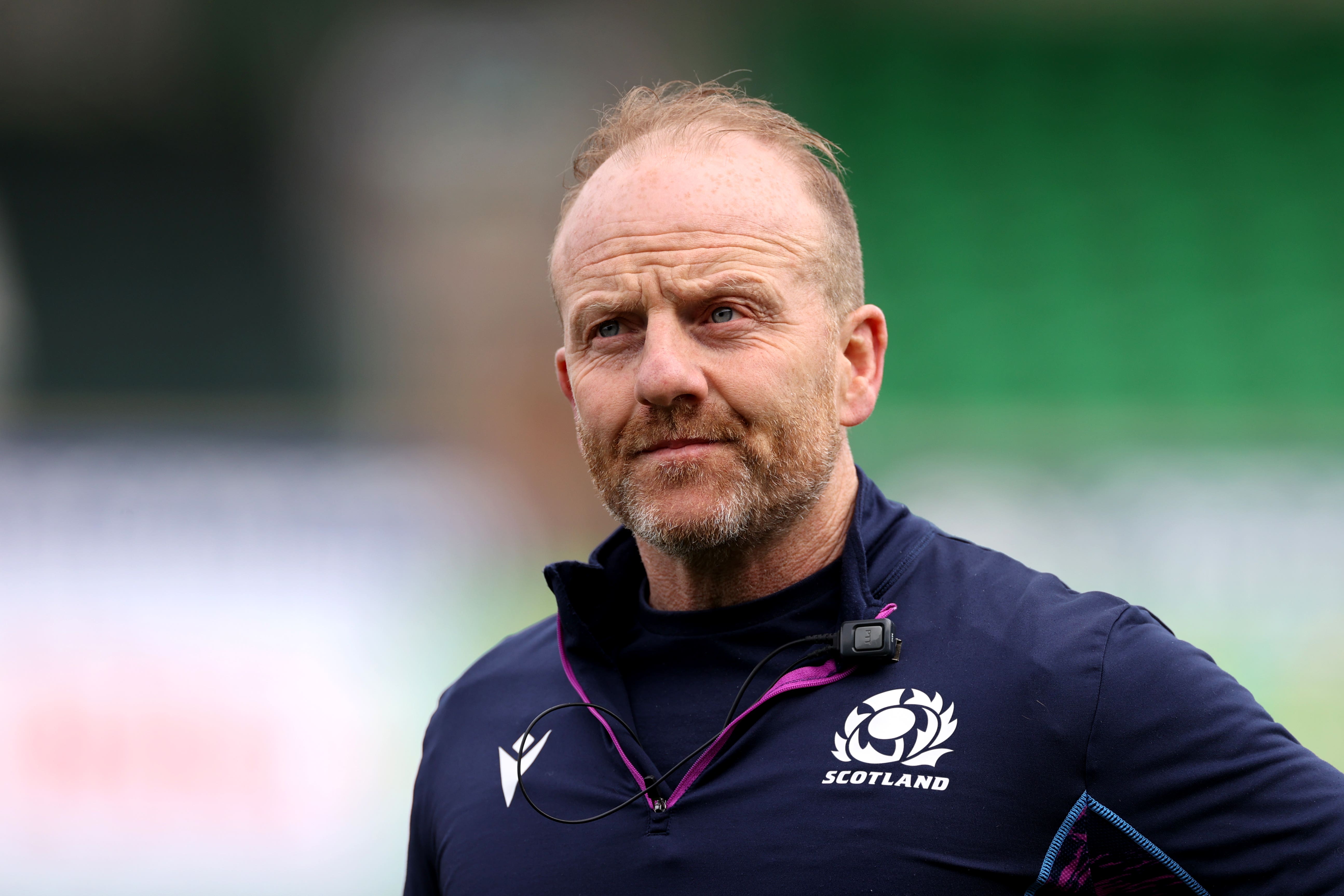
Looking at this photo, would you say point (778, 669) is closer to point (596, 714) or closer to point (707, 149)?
point (596, 714)

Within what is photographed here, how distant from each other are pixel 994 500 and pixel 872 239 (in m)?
2.26

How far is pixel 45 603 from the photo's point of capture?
18.6 feet

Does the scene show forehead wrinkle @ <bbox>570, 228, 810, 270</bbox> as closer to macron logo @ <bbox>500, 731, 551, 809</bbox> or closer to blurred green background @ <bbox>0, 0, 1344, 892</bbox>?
macron logo @ <bbox>500, 731, 551, 809</bbox>

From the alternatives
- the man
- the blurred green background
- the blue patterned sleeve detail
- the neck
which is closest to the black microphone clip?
the man

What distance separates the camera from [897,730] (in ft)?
5.41

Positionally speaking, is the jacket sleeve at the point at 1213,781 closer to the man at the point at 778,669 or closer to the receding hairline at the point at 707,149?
the man at the point at 778,669

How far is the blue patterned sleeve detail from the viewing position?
152 centimetres

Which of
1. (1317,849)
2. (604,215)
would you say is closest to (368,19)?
(604,215)

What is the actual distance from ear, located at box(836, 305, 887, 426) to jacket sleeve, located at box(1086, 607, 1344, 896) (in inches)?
23.0

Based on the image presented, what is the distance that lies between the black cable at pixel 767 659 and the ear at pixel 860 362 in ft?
1.22

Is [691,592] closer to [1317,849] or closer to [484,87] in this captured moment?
[1317,849]

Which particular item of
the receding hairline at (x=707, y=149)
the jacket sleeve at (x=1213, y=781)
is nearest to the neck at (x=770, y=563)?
the receding hairline at (x=707, y=149)

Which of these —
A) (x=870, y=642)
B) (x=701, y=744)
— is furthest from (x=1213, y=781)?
(x=701, y=744)

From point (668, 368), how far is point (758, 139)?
0.44 metres
